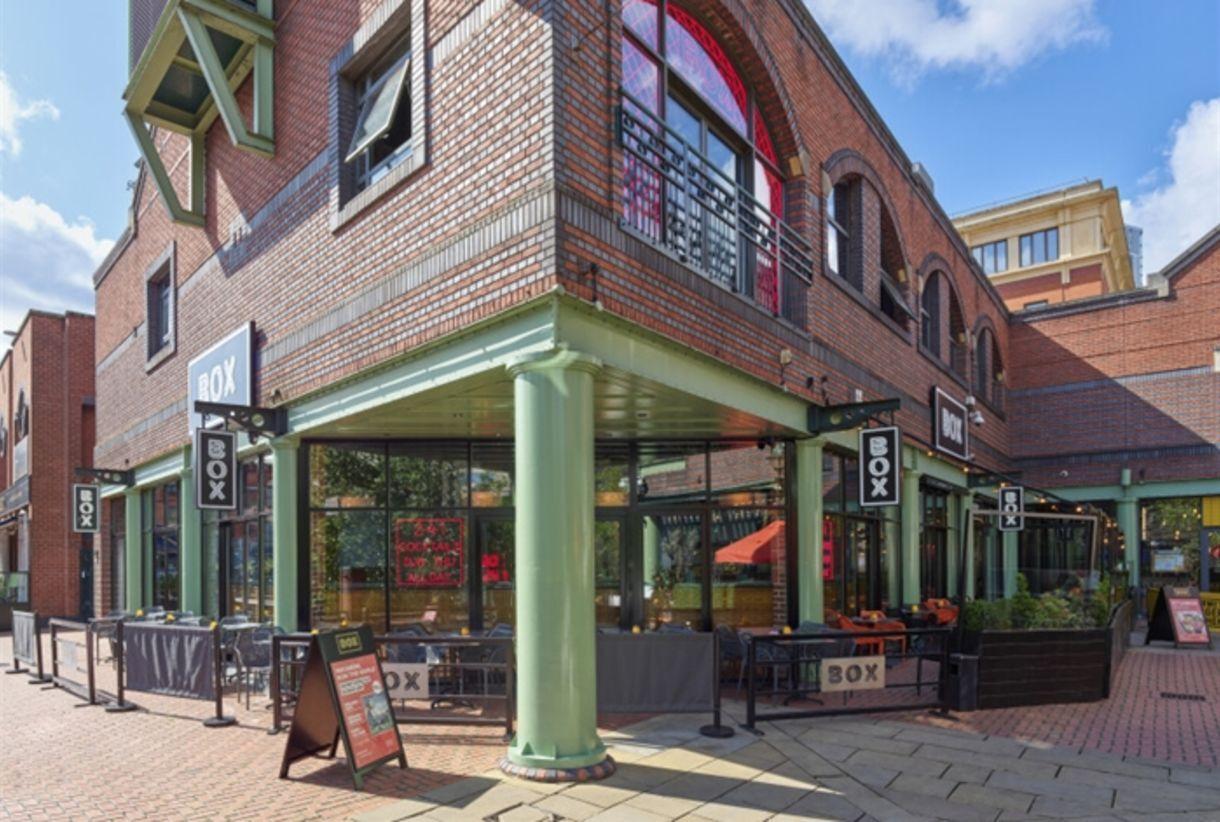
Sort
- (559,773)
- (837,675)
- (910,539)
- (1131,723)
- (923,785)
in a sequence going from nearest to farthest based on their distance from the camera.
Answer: (559,773), (923,785), (837,675), (1131,723), (910,539)

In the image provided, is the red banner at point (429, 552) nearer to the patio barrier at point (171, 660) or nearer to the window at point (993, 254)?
the patio barrier at point (171, 660)

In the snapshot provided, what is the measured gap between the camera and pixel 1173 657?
526 inches

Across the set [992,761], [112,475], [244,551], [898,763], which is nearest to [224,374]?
[244,551]

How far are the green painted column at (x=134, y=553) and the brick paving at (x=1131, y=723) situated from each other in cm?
1568

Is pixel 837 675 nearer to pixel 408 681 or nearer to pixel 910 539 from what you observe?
pixel 408 681

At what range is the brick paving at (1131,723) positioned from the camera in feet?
24.3

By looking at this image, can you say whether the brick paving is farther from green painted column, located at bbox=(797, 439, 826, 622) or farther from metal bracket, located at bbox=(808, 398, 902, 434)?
metal bracket, located at bbox=(808, 398, 902, 434)

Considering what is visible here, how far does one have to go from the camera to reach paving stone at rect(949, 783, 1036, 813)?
5780mm

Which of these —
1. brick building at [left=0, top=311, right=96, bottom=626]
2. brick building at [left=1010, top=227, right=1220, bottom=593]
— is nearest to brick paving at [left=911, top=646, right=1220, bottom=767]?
brick building at [left=1010, top=227, right=1220, bottom=593]

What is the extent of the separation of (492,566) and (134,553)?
35.0ft

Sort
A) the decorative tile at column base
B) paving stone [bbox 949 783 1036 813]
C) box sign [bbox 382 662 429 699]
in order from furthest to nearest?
box sign [bbox 382 662 429 699] < the decorative tile at column base < paving stone [bbox 949 783 1036 813]

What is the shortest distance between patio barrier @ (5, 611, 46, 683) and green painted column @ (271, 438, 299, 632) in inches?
146

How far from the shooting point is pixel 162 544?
53.7 ft

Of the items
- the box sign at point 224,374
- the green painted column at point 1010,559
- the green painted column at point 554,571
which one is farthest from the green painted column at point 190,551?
the green painted column at point 1010,559
